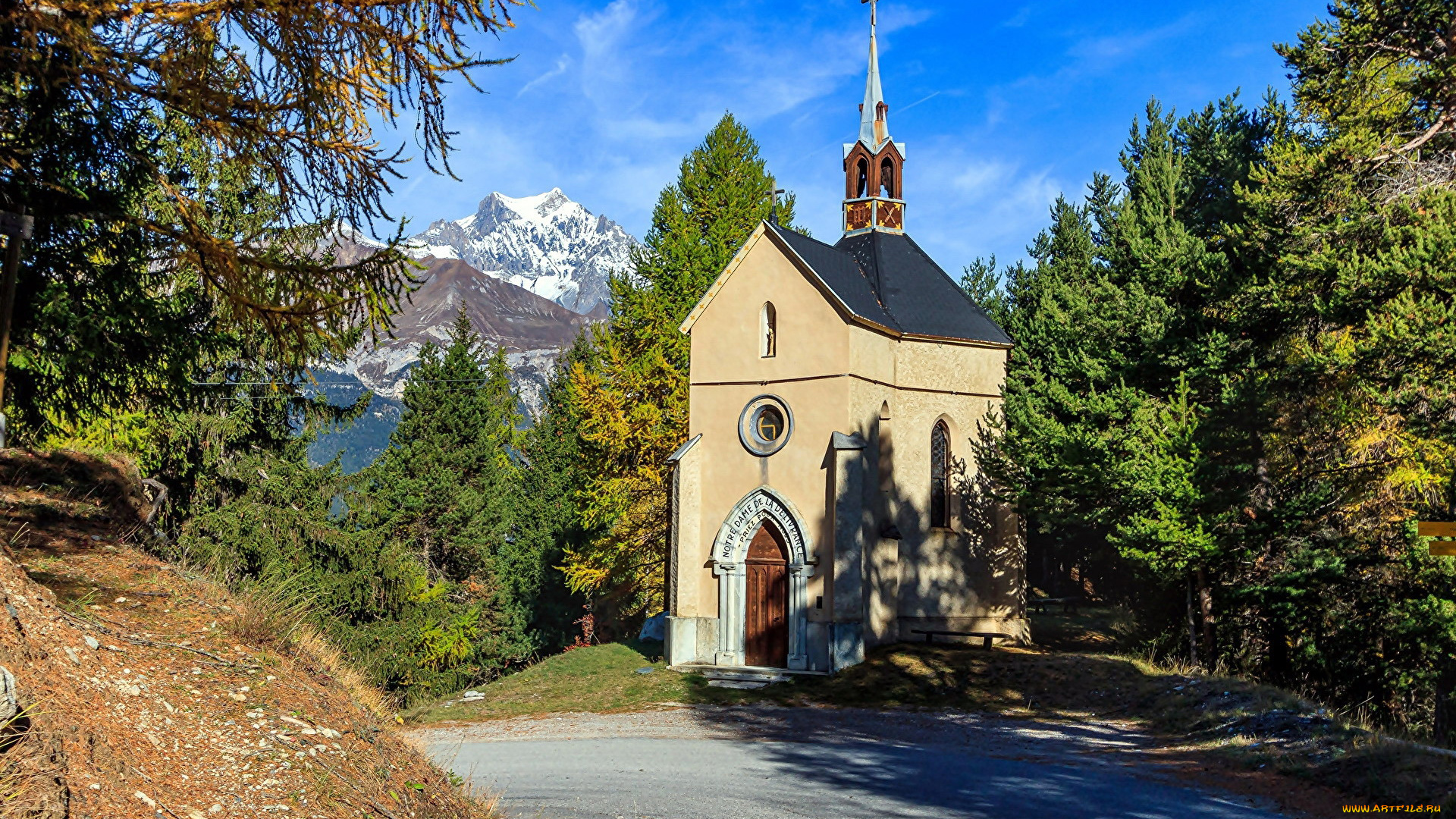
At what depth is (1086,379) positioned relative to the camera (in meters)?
22.9

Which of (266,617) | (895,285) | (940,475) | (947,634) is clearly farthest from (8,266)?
(895,285)

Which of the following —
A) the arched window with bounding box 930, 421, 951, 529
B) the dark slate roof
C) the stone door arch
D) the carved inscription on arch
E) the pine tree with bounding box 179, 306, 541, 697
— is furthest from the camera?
the pine tree with bounding box 179, 306, 541, 697

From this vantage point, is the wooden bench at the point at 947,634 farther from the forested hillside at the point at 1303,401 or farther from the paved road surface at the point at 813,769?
the paved road surface at the point at 813,769

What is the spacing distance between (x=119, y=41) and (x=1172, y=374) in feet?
64.6

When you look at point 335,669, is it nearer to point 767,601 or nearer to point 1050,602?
point 767,601

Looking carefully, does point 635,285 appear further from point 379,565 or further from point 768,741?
point 768,741

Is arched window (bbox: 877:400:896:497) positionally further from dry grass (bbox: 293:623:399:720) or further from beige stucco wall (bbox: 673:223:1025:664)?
dry grass (bbox: 293:623:399:720)

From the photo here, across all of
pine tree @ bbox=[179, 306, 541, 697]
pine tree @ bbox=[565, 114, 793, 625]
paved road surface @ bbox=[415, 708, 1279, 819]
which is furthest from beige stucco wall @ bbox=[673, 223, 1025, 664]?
pine tree @ bbox=[179, 306, 541, 697]

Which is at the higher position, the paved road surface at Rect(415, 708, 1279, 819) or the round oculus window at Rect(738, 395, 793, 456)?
the round oculus window at Rect(738, 395, 793, 456)

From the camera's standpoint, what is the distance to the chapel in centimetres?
2234

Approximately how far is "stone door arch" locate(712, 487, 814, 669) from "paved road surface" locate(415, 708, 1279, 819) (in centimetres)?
448

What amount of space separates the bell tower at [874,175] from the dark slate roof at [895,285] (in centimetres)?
46

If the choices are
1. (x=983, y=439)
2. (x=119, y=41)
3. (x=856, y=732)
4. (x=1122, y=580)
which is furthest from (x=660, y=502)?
(x=119, y=41)

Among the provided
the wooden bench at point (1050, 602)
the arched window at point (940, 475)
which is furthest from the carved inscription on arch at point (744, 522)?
the wooden bench at point (1050, 602)
